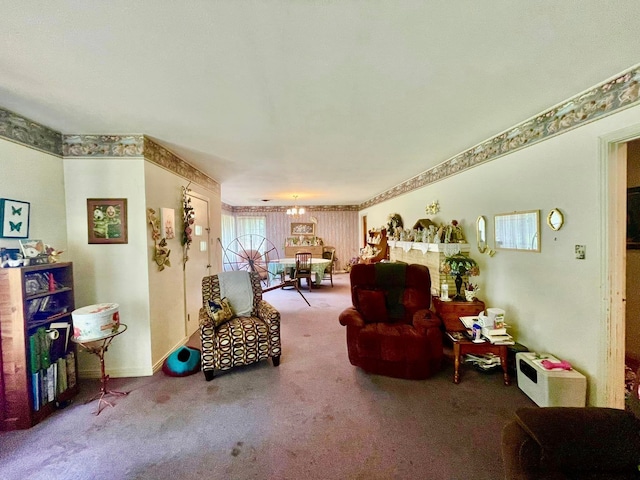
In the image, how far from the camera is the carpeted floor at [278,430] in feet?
5.32

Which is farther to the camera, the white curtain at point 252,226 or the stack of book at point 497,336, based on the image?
the white curtain at point 252,226

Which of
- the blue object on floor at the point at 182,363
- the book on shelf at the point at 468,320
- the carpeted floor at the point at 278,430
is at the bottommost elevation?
the carpeted floor at the point at 278,430

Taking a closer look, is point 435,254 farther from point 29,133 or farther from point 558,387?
point 29,133

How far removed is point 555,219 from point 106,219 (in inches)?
163

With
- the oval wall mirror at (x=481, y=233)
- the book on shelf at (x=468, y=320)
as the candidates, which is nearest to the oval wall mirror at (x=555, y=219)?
the oval wall mirror at (x=481, y=233)

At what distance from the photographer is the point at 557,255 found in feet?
7.47

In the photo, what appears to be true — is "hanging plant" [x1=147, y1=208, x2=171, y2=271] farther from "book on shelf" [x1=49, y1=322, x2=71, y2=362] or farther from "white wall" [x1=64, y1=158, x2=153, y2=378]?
"book on shelf" [x1=49, y1=322, x2=71, y2=362]

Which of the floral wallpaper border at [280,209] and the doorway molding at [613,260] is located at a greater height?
the floral wallpaper border at [280,209]

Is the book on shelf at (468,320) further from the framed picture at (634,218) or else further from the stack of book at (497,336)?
the framed picture at (634,218)

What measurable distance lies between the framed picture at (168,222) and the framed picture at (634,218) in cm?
502

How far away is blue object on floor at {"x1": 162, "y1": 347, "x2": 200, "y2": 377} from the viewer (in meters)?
2.74

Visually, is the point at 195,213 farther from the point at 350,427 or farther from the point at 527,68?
the point at 527,68

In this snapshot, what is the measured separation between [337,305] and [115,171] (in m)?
4.08

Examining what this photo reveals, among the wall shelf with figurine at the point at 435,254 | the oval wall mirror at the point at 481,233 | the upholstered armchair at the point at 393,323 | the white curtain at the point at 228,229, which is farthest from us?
the white curtain at the point at 228,229
